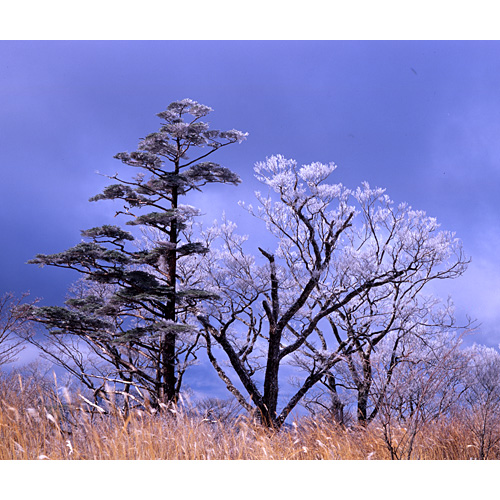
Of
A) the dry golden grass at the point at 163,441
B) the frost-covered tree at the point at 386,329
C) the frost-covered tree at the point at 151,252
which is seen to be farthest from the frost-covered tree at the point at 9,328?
the frost-covered tree at the point at 386,329

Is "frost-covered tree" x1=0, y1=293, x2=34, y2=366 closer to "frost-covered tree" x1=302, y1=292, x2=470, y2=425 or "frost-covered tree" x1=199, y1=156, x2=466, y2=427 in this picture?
"frost-covered tree" x1=199, y1=156, x2=466, y2=427

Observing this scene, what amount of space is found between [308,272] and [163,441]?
5268 millimetres

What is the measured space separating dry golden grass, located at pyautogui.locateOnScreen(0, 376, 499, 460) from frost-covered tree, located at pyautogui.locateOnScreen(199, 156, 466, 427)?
345 cm

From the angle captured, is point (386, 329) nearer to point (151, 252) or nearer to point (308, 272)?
point (308, 272)

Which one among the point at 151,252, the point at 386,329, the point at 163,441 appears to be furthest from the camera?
the point at 386,329

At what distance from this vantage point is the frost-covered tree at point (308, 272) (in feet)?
24.2

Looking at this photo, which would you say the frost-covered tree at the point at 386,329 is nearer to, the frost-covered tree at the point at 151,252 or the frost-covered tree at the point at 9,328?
the frost-covered tree at the point at 151,252

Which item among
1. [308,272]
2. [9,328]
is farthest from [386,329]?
[9,328]

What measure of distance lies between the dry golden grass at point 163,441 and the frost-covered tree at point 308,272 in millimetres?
3452

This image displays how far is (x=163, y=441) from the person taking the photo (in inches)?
115

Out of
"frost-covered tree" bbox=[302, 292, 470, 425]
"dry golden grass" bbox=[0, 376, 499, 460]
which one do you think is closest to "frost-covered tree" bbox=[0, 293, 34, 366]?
"dry golden grass" bbox=[0, 376, 499, 460]

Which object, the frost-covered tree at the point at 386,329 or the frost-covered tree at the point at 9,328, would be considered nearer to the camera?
the frost-covered tree at the point at 9,328
